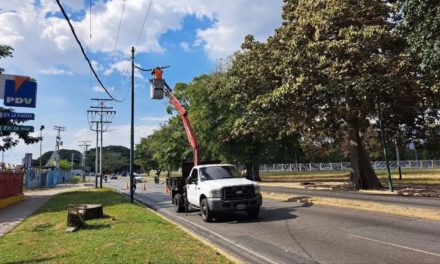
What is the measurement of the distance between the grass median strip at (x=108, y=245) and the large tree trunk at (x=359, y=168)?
18559mm

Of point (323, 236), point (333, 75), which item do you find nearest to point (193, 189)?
point (323, 236)

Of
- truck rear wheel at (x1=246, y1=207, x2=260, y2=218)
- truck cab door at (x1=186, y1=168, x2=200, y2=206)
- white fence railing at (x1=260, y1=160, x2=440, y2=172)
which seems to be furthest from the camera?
white fence railing at (x1=260, y1=160, x2=440, y2=172)

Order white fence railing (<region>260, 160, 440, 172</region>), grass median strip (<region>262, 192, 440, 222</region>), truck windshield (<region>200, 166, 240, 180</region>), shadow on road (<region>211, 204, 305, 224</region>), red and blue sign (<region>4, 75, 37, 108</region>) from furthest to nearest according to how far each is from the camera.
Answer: white fence railing (<region>260, 160, 440, 172</region>) < red and blue sign (<region>4, 75, 37, 108</region>) < truck windshield (<region>200, 166, 240, 180</region>) < shadow on road (<region>211, 204, 305, 224</region>) < grass median strip (<region>262, 192, 440, 222</region>)

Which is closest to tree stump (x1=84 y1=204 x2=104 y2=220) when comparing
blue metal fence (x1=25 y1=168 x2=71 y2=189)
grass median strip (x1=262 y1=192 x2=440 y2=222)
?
grass median strip (x1=262 y1=192 x2=440 y2=222)

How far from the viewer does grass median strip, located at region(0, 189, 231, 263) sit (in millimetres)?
9195

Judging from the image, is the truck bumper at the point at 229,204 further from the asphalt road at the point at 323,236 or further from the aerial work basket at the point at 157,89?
the aerial work basket at the point at 157,89

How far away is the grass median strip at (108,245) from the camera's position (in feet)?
30.2

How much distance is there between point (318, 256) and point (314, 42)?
60.9 feet

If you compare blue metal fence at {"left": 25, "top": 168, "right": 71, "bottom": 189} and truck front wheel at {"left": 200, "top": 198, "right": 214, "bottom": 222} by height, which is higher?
blue metal fence at {"left": 25, "top": 168, "right": 71, "bottom": 189}

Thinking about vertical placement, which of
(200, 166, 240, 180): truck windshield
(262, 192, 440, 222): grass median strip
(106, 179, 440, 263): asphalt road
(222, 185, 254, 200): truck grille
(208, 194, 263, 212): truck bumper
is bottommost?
(106, 179, 440, 263): asphalt road

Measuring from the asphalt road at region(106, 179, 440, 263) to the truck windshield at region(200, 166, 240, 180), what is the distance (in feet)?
5.06

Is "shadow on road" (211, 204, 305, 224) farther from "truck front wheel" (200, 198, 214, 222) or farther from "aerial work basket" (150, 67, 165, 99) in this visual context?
"aerial work basket" (150, 67, 165, 99)

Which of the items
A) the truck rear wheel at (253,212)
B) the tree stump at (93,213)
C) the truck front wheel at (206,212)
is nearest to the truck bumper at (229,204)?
the truck front wheel at (206,212)

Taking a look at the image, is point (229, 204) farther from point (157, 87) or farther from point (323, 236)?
point (157, 87)
